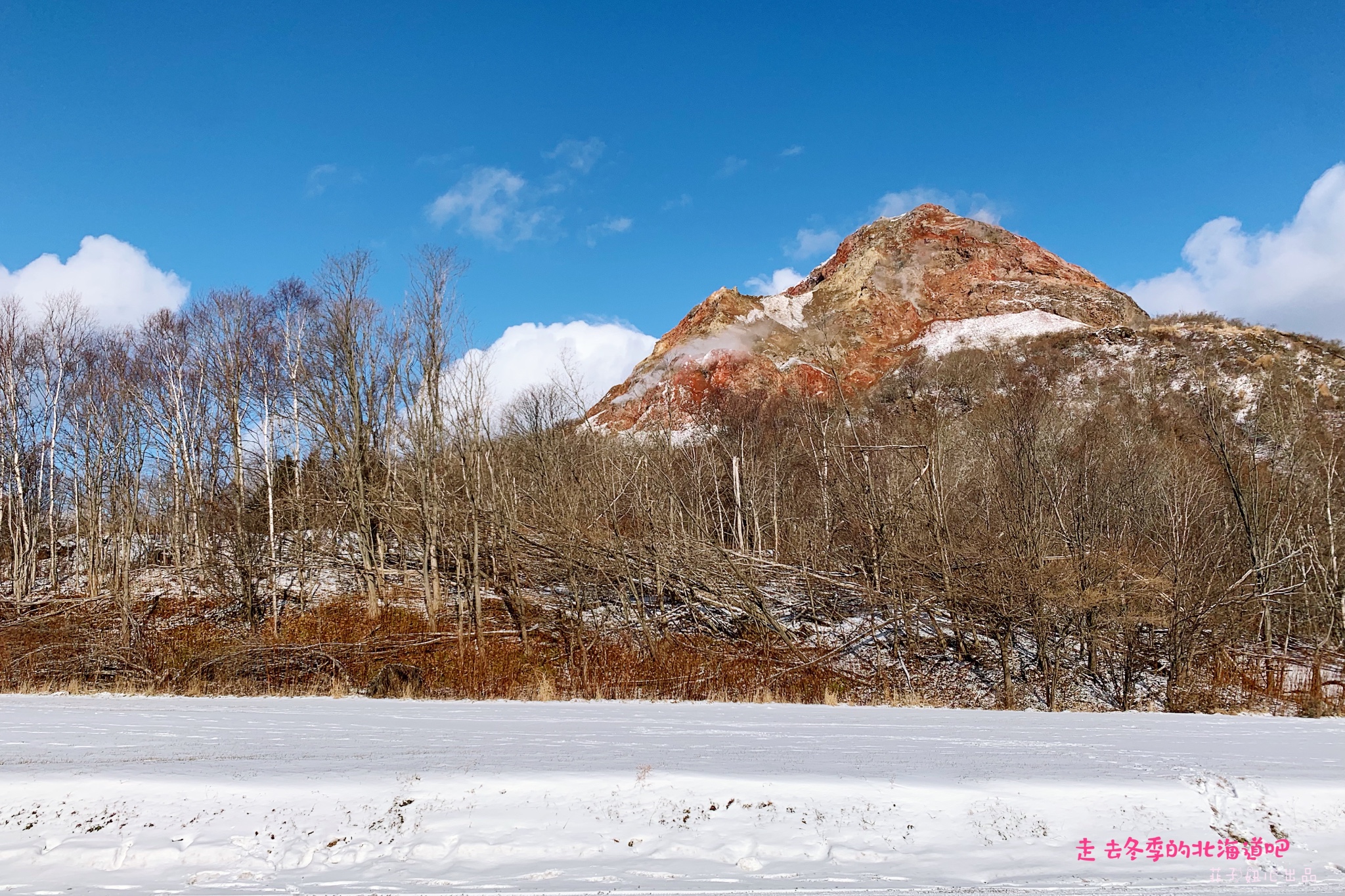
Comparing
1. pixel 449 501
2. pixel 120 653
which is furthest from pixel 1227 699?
pixel 120 653

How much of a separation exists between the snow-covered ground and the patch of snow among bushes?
1912 inches

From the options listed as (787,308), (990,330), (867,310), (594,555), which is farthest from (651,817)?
(787,308)

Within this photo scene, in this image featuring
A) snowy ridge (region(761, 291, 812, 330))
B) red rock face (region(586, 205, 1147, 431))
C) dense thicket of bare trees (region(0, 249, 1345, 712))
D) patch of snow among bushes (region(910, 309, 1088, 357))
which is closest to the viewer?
dense thicket of bare trees (region(0, 249, 1345, 712))

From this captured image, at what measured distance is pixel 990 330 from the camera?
5238 cm

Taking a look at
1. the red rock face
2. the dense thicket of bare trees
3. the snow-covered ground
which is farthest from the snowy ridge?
the snow-covered ground

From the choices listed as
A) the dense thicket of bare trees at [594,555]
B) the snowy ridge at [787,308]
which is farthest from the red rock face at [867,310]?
the dense thicket of bare trees at [594,555]

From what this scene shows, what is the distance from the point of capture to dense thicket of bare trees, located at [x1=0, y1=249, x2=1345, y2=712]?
45.5 feet

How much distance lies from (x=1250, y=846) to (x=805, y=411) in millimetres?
18755

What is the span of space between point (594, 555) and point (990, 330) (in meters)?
44.1

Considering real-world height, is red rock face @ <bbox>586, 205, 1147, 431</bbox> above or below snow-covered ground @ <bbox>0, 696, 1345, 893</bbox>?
above

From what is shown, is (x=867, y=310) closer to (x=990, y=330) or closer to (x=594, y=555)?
(x=990, y=330)

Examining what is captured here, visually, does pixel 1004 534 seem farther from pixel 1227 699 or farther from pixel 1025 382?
pixel 1025 382

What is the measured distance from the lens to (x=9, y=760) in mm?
5379

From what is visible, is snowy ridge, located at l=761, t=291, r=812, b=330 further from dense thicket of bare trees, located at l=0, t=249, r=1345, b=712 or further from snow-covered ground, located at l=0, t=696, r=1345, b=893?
snow-covered ground, located at l=0, t=696, r=1345, b=893
